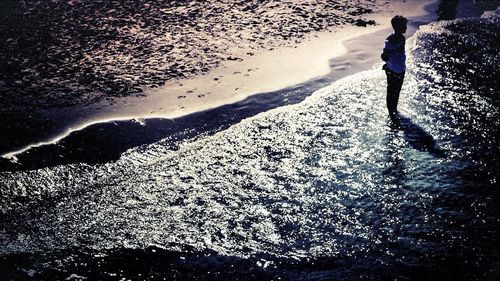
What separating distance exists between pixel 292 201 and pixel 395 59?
118 inches

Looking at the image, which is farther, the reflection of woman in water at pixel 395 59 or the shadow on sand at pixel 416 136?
the reflection of woman in water at pixel 395 59

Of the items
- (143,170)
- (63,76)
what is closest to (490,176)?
(143,170)

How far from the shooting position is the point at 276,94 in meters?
7.96

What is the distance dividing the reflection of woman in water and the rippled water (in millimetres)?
444

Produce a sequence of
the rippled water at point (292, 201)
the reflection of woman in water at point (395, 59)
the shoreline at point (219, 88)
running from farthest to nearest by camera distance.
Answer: the shoreline at point (219, 88) → the reflection of woman in water at point (395, 59) → the rippled water at point (292, 201)

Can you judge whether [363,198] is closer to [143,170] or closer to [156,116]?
[143,170]

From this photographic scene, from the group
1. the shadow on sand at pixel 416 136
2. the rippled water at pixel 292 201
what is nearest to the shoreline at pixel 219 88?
the rippled water at pixel 292 201

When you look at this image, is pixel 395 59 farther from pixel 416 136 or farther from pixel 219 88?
pixel 219 88

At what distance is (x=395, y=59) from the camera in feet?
19.1

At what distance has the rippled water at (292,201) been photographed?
3.83 m

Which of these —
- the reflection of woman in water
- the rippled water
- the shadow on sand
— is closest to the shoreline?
the rippled water

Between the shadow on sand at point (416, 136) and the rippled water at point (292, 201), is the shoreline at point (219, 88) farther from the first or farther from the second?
the shadow on sand at point (416, 136)

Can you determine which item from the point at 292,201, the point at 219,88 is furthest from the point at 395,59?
the point at 219,88

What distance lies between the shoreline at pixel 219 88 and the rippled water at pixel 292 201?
1.24 m
